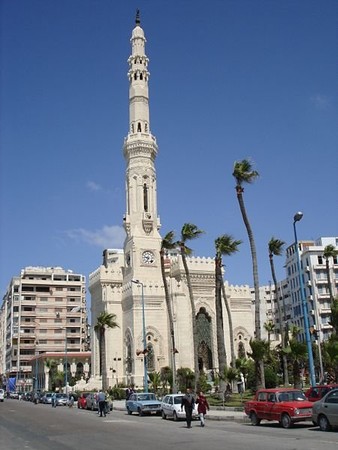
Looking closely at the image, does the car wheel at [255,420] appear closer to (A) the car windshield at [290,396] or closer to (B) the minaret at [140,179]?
(A) the car windshield at [290,396]

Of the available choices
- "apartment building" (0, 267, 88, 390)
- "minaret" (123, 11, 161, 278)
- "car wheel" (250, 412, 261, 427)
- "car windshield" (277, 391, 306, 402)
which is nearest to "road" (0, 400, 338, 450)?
"car wheel" (250, 412, 261, 427)

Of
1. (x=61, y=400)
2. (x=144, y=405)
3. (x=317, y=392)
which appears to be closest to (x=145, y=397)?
(x=144, y=405)

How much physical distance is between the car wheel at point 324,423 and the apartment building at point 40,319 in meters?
83.5

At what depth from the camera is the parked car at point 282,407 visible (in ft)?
63.9

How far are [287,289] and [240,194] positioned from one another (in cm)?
5519

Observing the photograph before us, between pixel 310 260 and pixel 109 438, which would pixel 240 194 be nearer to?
pixel 109 438

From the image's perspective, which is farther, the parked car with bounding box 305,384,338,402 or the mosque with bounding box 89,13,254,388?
the mosque with bounding box 89,13,254,388

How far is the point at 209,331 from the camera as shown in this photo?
6341cm

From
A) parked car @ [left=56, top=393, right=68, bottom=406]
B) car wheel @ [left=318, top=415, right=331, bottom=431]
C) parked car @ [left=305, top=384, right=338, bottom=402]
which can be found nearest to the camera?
car wheel @ [left=318, top=415, right=331, bottom=431]

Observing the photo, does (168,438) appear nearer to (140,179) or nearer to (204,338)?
(204,338)

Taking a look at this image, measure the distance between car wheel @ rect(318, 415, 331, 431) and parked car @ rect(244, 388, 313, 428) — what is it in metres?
1.02

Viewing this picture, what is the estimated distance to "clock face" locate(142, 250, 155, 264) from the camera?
6307cm

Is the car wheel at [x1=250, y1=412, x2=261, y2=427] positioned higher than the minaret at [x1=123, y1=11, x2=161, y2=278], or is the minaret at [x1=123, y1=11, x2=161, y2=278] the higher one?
the minaret at [x1=123, y1=11, x2=161, y2=278]

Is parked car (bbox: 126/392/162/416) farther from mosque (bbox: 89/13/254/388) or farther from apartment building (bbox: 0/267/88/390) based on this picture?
apartment building (bbox: 0/267/88/390)
